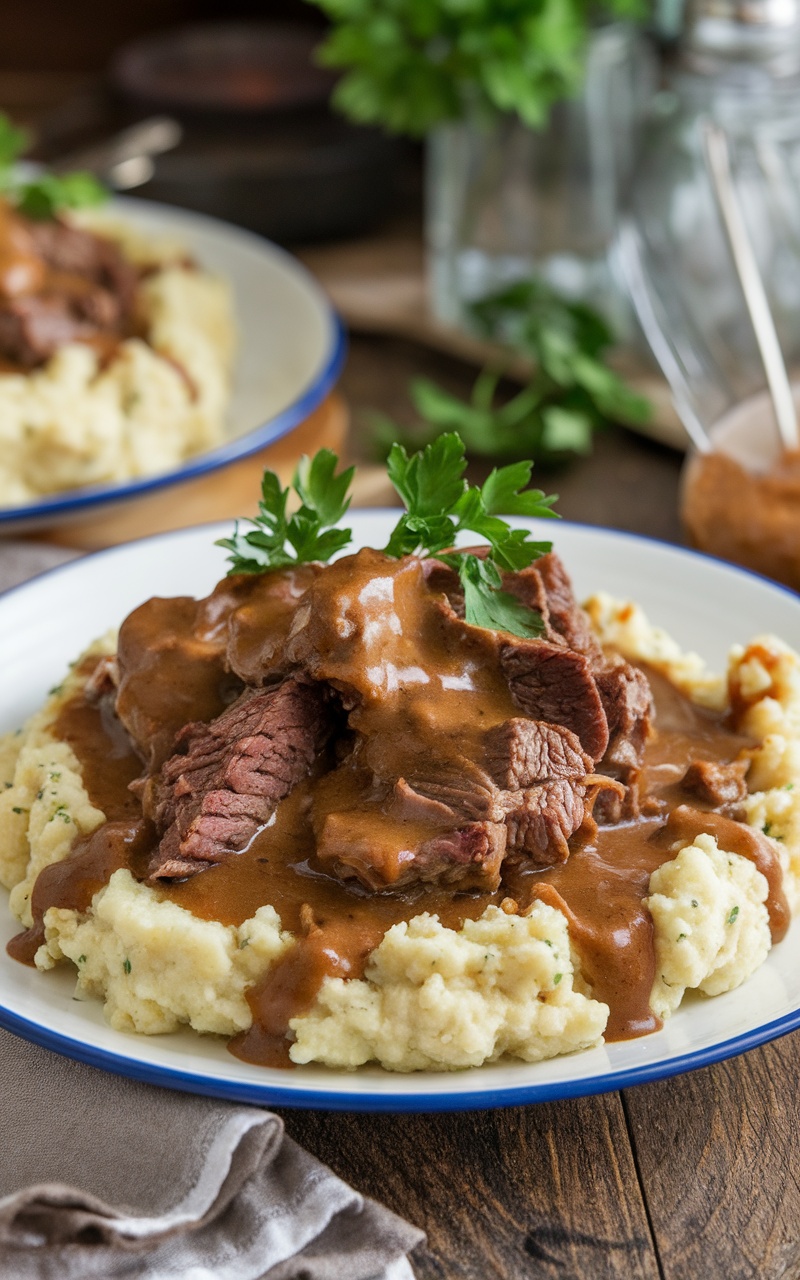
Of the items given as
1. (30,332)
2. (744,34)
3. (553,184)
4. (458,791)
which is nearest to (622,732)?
(458,791)

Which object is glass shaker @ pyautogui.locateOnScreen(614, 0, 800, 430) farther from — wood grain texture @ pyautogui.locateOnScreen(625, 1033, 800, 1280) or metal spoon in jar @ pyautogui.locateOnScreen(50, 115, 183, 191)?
wood grain texture @ pyautogui.locateOnScreen(625, 1033, 800, 1280)

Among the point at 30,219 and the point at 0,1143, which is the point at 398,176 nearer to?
the point at 30,219

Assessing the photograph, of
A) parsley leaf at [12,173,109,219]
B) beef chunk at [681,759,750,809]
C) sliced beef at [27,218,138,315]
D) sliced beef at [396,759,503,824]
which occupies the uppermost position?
sliced beef at [396,759,503,824]

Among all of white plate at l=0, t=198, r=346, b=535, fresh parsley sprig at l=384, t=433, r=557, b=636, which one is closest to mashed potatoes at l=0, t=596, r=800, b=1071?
fresh parsley sprig at l=384, t=433, r=557, b=636

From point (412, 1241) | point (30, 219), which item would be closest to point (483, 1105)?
point (412, 1241)

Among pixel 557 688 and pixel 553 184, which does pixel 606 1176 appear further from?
pixel 553 184

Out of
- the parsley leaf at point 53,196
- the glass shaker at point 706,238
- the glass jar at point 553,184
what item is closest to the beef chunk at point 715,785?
the glass shaker at point 706,238
